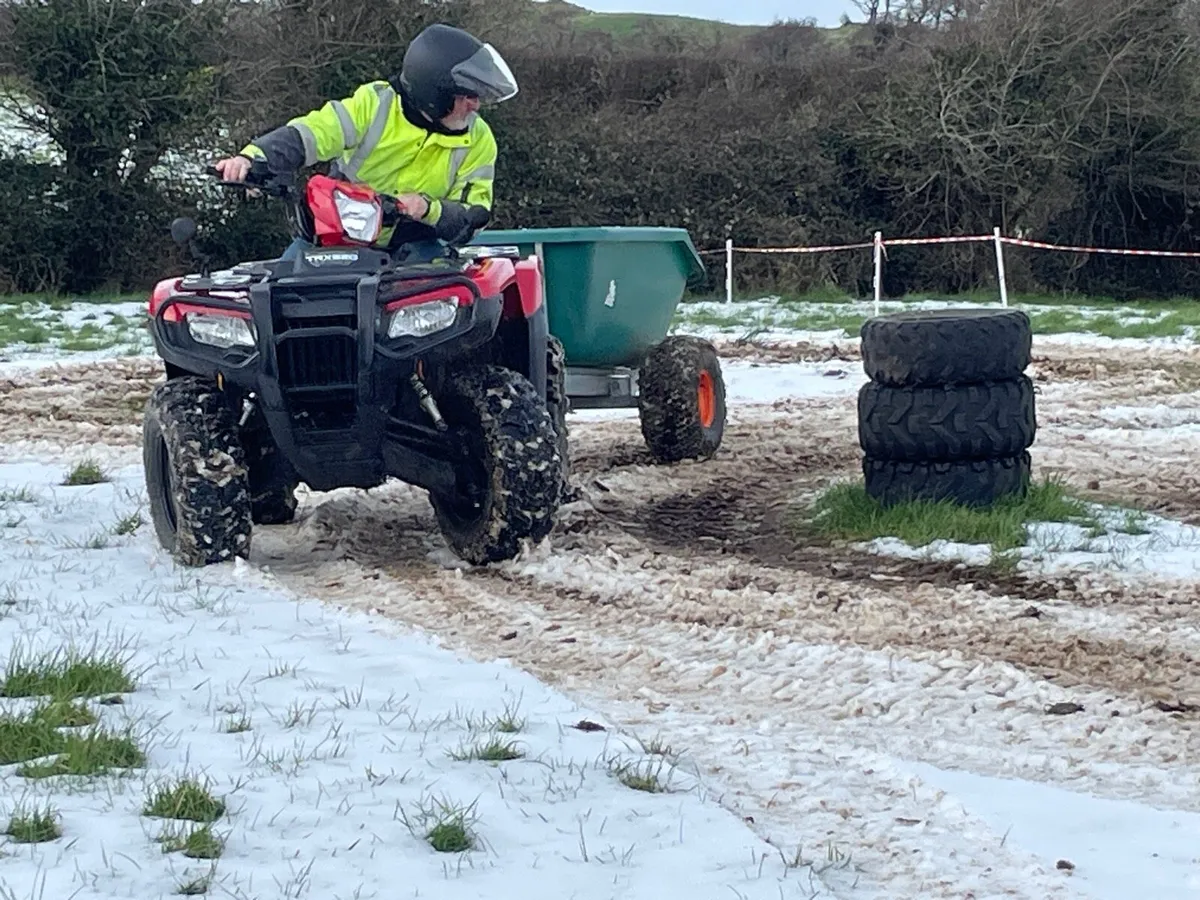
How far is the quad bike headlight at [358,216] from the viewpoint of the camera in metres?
5.93

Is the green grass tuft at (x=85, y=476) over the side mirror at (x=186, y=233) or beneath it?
beneath

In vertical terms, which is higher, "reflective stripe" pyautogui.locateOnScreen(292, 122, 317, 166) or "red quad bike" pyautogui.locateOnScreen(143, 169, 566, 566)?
"reflective stripe" pyautogui.locateOnScreen(292, 122, 317, 166)

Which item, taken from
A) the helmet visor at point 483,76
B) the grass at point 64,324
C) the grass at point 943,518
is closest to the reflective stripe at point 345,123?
the helmet visor at point 483,76

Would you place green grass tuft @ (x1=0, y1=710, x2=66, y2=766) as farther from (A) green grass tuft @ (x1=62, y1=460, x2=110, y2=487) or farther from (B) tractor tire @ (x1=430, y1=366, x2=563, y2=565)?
(A) green grass tuft @ (x1=62, y1=460, x2=110, y2=487)

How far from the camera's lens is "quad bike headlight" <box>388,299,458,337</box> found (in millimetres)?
5664

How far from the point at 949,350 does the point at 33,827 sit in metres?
4.26

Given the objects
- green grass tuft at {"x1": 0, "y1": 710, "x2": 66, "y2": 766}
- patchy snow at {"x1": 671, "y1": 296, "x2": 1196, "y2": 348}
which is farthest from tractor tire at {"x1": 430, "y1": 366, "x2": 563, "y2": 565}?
patchy snow at {"x1": 671, "y1": 296, "x2": 1196, "y2": 348}

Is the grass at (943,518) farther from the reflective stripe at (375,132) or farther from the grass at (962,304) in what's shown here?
the grass at (962,304)

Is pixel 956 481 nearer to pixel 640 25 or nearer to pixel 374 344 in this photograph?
pixel 374 344

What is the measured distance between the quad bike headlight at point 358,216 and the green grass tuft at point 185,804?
297cm

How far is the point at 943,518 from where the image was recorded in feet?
21.0

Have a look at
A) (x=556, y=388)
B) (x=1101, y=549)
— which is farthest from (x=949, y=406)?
(x=556, y=388)

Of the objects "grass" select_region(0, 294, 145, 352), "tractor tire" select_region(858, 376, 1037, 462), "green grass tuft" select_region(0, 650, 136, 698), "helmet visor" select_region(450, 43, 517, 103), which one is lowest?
"grass" select_region(0, 294, 145, 352)

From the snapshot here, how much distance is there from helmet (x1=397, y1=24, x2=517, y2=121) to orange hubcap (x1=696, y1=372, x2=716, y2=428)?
2.80 metres
